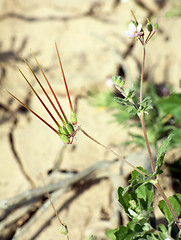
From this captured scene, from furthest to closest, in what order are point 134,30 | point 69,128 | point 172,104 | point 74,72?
1. point 74,72
2. point 172,104
3. point 134,30
4. point 69,128

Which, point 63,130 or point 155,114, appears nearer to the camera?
point 63,130

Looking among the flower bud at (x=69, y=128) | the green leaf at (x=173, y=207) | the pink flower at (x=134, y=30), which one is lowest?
the green leaf at (x=173, y=207)

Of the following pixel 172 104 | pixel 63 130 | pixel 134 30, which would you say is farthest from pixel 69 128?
pixel 172 104

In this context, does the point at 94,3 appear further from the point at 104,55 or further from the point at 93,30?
the point at 104,55

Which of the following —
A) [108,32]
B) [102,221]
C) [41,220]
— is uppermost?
[108,32]

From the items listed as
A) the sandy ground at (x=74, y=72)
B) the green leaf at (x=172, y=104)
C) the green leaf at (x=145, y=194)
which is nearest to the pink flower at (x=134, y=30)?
the green leaf at (x=145, y=194)

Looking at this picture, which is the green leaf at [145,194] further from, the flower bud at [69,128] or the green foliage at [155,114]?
the green foliage at [155,114]

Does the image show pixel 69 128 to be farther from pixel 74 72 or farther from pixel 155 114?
pixel 74 72

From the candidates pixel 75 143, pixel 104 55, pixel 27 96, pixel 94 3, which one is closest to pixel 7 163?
pixel 75 143
